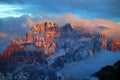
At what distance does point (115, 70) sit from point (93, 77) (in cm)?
332

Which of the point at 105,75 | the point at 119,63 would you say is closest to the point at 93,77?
the point at 105,75

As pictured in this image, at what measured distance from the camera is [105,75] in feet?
188

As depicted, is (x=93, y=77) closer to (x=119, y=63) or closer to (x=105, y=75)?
(x=105, y=75)

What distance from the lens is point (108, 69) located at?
5984cm

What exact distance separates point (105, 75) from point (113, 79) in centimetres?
A: 111

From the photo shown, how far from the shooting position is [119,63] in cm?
6175

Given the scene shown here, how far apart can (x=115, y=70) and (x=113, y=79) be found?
2.27 metres

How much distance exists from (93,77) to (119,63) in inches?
216

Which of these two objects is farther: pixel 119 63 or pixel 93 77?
pixel 119 63

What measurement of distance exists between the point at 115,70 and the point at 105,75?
2.60m

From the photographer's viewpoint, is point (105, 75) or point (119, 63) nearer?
point (105, 75)

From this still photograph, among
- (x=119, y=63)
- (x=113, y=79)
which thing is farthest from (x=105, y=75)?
(x=119, y=63)

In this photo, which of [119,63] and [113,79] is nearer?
[113,79]

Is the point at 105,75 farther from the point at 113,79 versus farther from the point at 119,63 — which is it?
the point at 119,63
